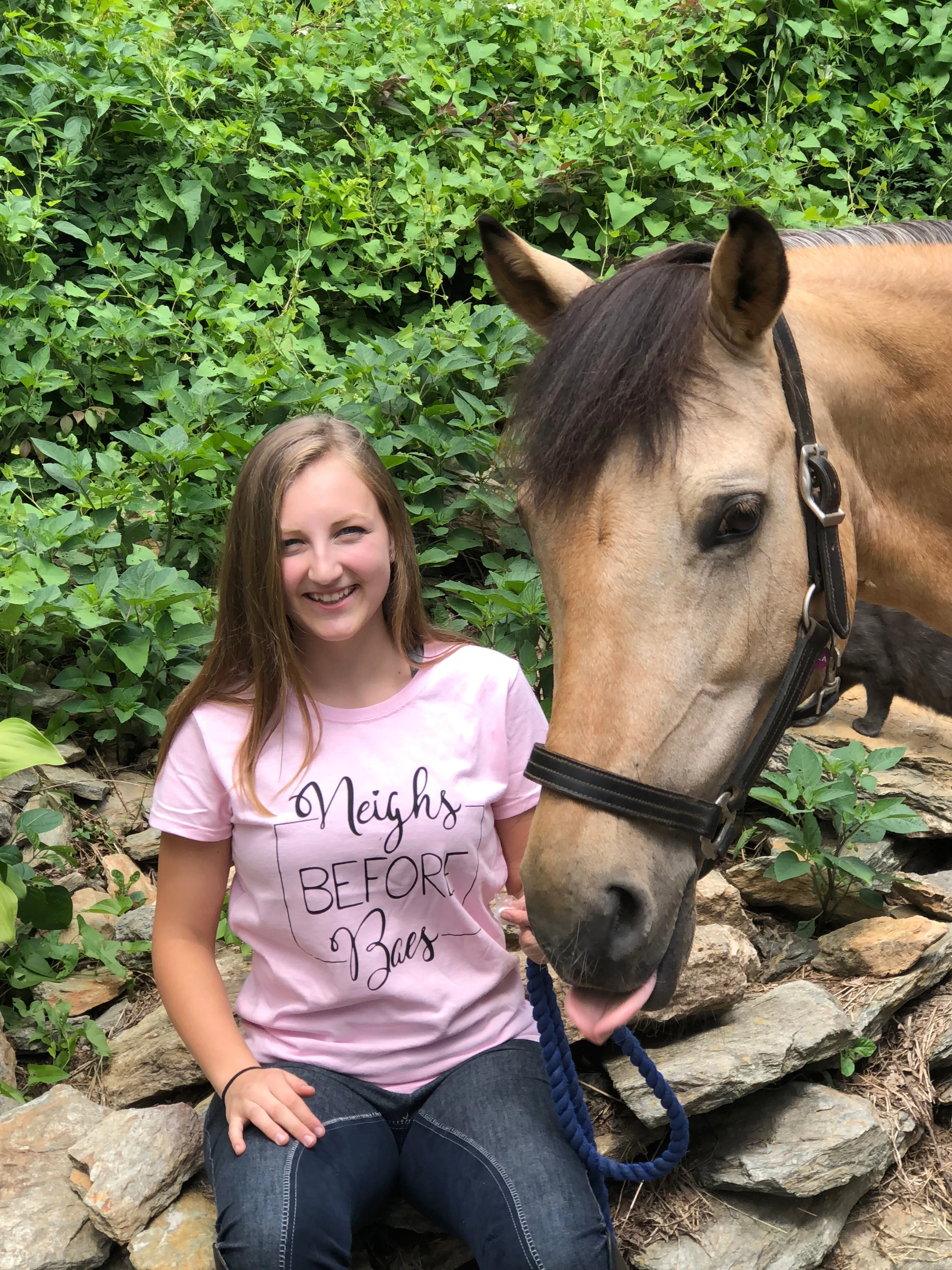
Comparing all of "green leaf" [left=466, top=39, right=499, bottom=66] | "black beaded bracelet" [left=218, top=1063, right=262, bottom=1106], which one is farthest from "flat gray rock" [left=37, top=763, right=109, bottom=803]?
"green leaf" [left=466, top=39, right=499, bottom=66]

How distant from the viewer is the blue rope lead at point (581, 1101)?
1.73m

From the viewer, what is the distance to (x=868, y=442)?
1917 millimetres

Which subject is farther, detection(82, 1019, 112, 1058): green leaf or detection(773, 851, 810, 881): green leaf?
detection(773, 851, 810, 881): green leaf

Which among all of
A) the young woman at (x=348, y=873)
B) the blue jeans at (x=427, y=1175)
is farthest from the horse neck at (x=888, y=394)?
the blue jeans at (x=427, y=1175)

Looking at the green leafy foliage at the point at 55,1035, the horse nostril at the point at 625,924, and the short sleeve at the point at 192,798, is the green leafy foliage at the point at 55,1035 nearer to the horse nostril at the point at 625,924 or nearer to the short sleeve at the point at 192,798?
the short sleeve at the point at 192,798

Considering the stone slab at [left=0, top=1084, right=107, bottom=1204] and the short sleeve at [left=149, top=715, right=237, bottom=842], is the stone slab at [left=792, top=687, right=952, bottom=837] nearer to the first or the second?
the short sleeve at [left=149, top=715, right=237, bottom=842]

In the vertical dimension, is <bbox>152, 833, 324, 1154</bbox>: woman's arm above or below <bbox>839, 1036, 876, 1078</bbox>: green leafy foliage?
above

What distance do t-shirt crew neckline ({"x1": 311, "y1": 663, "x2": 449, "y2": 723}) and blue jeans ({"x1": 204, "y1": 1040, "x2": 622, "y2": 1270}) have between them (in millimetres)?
610

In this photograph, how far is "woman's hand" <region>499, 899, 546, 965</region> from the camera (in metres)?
1.75

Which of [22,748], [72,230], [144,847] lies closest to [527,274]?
[22,748]

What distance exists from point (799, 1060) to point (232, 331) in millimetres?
3021

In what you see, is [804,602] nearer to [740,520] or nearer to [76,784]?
[740,520]

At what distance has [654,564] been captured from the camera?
1.52m

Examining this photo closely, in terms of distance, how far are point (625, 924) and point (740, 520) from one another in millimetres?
623
